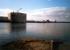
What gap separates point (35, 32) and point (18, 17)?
28 cm

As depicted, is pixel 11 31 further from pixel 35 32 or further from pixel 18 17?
pixel 35 32

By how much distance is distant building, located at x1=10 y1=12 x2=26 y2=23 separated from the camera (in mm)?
1086

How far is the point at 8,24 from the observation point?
1.08m

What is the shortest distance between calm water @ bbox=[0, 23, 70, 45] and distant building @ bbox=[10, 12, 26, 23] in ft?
0.18

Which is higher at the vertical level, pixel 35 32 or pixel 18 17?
pixel 18 17

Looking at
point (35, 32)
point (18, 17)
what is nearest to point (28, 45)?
point (35, 32)

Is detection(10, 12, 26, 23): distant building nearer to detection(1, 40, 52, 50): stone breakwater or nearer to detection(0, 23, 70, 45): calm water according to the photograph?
detection(0, 23, 70, 45): calm water

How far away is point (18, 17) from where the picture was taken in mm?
1092

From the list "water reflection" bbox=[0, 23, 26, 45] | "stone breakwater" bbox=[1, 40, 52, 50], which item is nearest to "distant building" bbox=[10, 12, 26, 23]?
"water reflection" bbox=[0, 23, 26, 45]

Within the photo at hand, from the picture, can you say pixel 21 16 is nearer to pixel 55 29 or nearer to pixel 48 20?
pixel 48 20

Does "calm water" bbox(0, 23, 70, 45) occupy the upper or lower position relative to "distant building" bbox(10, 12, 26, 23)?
lower

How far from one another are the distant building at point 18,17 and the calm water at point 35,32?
6cm

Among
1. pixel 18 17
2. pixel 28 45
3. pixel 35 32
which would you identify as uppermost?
pixel 18 17

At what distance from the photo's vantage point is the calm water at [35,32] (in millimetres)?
1073
